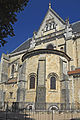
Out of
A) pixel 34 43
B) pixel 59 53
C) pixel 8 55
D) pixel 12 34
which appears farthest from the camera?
pixel 8 55

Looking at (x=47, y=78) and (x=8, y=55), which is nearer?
(x=47, y=78)

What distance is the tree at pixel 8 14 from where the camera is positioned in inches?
293

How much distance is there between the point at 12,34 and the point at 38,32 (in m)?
21.6

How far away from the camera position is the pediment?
26.9 meters

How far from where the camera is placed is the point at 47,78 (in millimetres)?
18859

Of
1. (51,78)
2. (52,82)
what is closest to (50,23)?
(51,78)

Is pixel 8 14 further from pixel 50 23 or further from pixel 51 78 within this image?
pixel 50 23

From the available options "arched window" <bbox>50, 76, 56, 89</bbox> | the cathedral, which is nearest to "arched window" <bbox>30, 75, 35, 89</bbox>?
the cathedral

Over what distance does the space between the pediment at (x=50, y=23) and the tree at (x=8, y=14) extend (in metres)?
18.9

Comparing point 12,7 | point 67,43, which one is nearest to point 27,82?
point 67,43

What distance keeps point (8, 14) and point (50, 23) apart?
21.6 meters

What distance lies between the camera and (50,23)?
2861 centimetres

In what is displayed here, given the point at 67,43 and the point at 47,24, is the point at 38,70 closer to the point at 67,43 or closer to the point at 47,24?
the point at 67,43

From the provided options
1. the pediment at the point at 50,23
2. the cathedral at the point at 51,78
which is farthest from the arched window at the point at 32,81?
the pediment at the point at 50,23
